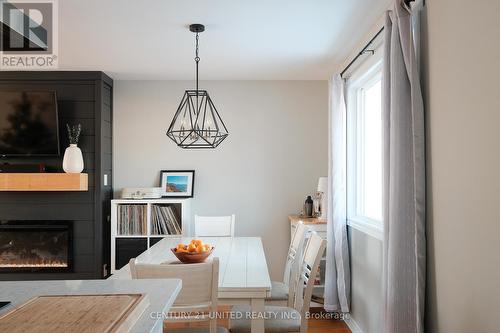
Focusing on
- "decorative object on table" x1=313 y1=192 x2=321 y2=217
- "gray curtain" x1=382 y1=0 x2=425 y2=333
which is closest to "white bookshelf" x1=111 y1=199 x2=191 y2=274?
"decorative object on table" x1=313 y1=192 x2=321 y2=217

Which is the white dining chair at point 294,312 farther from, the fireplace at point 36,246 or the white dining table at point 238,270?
the fireplace at point 36,246

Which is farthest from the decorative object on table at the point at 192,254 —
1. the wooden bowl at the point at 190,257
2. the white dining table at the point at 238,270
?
the white dining table at the point at 238,270

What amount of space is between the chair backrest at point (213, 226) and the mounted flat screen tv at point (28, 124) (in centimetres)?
157

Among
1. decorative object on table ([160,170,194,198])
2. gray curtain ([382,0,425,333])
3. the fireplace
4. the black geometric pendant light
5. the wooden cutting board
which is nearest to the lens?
the wooden cutting board

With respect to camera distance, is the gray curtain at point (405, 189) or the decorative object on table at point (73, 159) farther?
the decorative object on table at point (73, 159)

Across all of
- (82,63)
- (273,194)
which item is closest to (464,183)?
(273,194)

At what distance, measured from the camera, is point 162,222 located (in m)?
4.38

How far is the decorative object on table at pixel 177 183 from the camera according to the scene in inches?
181

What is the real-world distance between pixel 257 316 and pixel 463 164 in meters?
1.14

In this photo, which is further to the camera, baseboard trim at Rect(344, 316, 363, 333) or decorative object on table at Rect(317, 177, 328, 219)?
decorative object on table at Rect(317, 177, 328, 219)

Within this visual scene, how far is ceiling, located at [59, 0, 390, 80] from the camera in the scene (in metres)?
2.73

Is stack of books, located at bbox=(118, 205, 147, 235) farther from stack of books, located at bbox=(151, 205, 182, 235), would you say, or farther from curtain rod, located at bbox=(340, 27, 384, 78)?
curtain rod, located at bbox=(340, 27, 384, 78)

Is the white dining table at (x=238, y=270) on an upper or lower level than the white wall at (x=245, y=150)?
lower

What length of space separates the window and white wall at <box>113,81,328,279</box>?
3.26 feet
